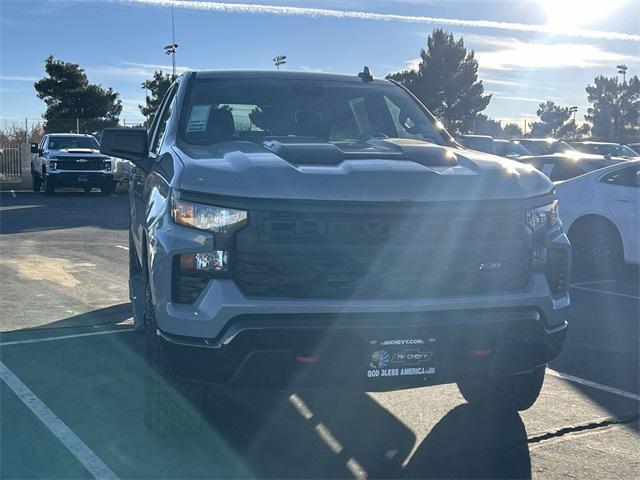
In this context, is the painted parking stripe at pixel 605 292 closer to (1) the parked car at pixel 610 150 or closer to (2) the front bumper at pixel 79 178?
(2) the front bumper at pixel 79 178

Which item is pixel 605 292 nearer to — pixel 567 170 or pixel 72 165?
pixel 567 170

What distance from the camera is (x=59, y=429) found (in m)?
4.48

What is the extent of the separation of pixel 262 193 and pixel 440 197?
81 cm

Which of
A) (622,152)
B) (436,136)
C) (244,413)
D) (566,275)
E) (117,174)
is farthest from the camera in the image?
(622,152)

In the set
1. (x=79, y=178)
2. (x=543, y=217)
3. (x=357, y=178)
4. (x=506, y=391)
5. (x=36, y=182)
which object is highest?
(x=357, y=178)

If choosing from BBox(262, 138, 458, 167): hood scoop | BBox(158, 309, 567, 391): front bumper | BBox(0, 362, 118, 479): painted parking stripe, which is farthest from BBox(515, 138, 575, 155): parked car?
BBox(158, 309, 567, 391): front bumper

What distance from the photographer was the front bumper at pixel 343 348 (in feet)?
11.8

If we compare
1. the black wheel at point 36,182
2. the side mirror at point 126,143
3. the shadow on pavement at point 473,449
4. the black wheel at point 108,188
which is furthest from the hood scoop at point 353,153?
the black wheel at point 36,182

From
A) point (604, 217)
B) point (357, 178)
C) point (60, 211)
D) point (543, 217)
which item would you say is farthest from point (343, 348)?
point (60, 211)

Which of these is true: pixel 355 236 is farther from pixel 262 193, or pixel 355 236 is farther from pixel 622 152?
pixel 622 152

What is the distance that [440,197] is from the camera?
3857 millimetres

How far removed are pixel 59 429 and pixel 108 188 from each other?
2143 cm

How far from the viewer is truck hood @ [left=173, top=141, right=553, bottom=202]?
3.72m

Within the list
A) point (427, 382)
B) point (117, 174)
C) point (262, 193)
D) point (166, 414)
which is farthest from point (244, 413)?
point (117, 174)
